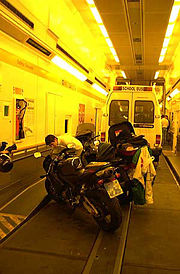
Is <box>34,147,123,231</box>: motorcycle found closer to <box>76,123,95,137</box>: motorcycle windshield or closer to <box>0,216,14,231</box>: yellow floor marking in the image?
<box>0,216,14,231</box>: yellow floor marking

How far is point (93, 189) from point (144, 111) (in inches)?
214

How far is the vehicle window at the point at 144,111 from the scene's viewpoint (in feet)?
29.3

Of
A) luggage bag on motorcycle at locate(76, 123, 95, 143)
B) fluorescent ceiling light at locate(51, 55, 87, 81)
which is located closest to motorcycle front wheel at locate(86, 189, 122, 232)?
luggage bag on motorcycle at locate(76, 123, 95, 143)

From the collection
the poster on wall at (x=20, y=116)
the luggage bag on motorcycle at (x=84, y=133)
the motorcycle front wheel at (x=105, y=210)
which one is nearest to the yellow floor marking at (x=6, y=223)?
the motorcycle front wheel at (x=105, y=210)

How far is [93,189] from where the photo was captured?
4.06m

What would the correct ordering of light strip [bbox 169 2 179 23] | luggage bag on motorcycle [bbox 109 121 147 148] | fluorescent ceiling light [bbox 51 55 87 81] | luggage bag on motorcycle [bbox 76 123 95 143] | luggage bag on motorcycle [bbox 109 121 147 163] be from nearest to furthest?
luggage bag on motorcycle [bbox 109 121 147 163] < luggage bag on motorcycle [bbox 109 121 147 148] < fluorescent ceiling light [bbox 51 55 87 81] < light strip [bbox 169 2 179 23] < luggage bag on motorcycle [bbox 76 123 95 143]

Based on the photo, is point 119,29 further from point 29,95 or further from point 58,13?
point 29,95

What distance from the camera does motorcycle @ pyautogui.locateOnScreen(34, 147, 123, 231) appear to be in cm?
395

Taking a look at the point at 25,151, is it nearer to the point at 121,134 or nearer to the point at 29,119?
the point at 29,119

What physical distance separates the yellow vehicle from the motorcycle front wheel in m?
4.95

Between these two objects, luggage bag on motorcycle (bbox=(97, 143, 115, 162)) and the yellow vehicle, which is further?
the yellow vehicle

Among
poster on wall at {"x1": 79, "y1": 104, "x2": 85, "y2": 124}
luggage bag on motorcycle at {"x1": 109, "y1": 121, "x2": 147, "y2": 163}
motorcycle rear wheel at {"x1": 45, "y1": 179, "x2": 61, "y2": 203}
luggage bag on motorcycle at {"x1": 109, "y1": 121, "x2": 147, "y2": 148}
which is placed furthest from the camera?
poster on wall at {"x1": 79, "y1": 104, "x2": 85, "y2": 124}

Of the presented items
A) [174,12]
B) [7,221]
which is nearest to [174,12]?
[174,12]

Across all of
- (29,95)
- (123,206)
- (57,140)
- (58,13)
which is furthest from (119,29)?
(123,206)
